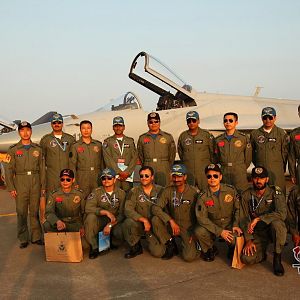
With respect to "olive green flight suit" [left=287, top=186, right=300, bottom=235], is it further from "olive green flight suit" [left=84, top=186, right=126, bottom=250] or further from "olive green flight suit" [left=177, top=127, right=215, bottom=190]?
"olive green flight suit" [left=84, top=186, right=126, bottom=250]

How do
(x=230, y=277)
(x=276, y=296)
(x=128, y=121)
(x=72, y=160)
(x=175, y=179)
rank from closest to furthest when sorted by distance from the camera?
1. (x=276, y=296)
2. (x=230, y=277)
3. (x=175, y=179)
4. (x=72, y=160)
5. (x=128, y=121)

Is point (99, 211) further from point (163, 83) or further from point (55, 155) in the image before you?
point (163, 83)

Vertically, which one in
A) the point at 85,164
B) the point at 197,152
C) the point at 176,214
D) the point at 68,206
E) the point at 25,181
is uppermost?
the point at 197,152

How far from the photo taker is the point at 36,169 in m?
5.75

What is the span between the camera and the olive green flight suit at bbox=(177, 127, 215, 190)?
6121mm

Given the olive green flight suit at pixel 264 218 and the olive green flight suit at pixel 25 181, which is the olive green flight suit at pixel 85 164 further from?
the olive green flight suit at pixel 264 218

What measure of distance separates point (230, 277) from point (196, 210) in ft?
2.95

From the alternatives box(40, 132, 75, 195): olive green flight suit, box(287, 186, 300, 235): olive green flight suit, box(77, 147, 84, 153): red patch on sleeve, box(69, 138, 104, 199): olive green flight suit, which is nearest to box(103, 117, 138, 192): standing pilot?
box(69, 138, 104, 199): olive green flight suit

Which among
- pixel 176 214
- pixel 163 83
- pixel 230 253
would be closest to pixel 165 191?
pixel 176 214

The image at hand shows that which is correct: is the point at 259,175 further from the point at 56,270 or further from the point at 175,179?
the point at 56,270

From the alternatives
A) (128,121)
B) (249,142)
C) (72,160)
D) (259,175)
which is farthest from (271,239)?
(128,121)

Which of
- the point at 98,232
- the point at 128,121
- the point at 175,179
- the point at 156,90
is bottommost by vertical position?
the point at 98,232

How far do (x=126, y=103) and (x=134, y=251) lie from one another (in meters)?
5.25

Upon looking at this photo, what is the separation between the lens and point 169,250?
16.0ft
